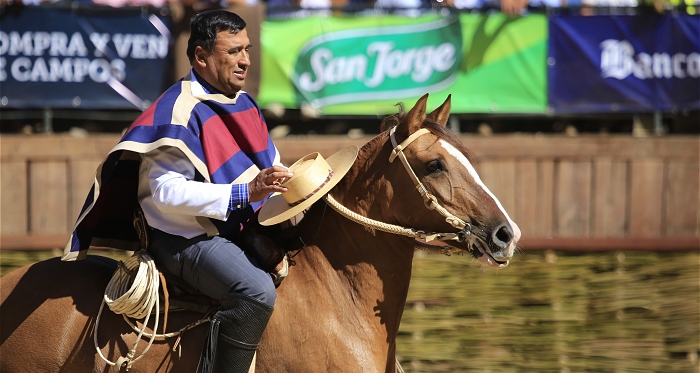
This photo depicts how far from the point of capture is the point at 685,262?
6.21 m

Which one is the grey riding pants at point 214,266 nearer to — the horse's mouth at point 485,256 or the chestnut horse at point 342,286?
the chestnut horse at point 342,286

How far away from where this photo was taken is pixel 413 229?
318 cm

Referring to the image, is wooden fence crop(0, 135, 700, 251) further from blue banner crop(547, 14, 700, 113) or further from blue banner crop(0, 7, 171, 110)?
blue banner crop(0, 7, 171, 110)

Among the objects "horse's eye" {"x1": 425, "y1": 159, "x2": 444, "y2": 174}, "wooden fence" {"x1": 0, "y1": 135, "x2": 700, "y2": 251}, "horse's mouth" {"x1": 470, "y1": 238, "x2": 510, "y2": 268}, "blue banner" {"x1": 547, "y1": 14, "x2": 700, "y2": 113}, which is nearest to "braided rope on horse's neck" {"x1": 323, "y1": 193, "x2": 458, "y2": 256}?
"horse's mouth" {"x1": 470, "y1": 238, "x2": 510, "y2": 268}

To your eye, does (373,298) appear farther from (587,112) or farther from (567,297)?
(587,112)

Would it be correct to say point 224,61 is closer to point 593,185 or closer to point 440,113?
point 440,113

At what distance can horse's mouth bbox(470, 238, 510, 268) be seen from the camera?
9.85ft

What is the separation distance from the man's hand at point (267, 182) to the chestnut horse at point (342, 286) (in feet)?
1.36

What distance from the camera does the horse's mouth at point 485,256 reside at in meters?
3.00

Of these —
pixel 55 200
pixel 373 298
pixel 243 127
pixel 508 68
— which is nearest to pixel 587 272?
pixel 508 68

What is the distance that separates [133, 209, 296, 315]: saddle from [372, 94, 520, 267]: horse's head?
54 cm

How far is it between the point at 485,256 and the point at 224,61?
4.54 ft

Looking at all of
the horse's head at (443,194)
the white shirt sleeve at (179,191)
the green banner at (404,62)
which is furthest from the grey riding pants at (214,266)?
the green banner at (404,62)

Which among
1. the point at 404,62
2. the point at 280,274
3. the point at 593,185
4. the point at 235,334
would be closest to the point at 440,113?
the point at 280,274
